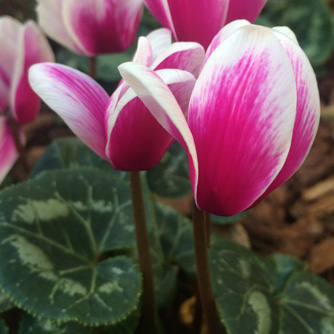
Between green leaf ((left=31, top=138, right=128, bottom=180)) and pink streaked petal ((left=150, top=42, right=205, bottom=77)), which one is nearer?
pink streaked petal ((left=150, top=42, right=205, bottom=77))

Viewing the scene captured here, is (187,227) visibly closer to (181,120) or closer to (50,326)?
(50,326)

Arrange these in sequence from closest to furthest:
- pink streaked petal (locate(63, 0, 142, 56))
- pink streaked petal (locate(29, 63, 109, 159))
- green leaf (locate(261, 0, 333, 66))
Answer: pink streaked petal (locate(29, 63, 109, 159)), pink streaked petal (locate(63, 0, 142, 56)), green leaf (locate(261, 0, 333, 66))

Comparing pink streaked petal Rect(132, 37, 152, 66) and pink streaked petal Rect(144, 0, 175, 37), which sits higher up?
pink streaked petal Rect(132, 37, 152, 66)

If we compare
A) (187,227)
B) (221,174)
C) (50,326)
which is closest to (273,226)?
(187,227)

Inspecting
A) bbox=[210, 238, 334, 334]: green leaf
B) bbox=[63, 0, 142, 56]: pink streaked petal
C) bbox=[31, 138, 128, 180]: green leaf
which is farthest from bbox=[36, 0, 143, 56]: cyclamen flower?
bbox=[210, 238, 334, 334]: green leaf

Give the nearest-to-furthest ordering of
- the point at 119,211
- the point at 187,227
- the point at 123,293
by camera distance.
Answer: the point at 123,293 → the point at 119,211 → the point at 187,227

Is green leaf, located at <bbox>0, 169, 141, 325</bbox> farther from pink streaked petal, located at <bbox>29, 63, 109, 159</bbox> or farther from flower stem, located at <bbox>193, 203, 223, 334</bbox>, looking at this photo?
pink streaked petal, located at <bbox>29, 63, 109, 159</bbox>

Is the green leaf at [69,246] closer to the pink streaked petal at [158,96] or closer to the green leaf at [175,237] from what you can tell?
the green leaf at [175,237]
